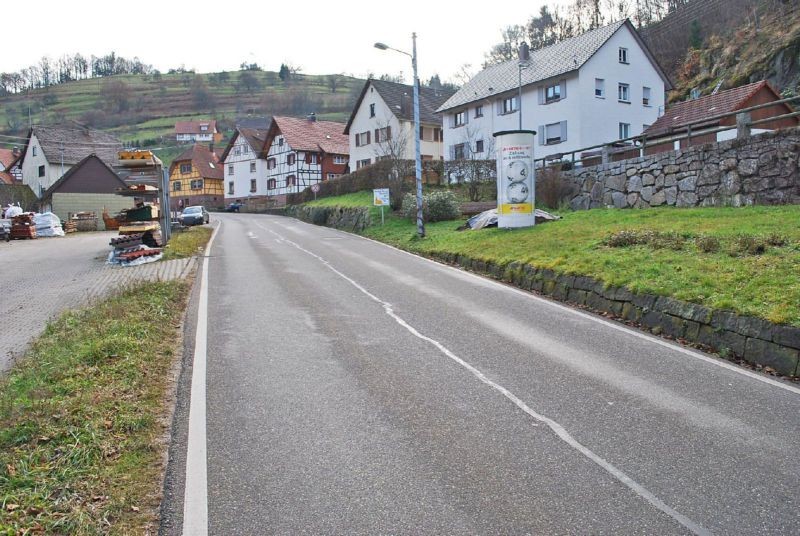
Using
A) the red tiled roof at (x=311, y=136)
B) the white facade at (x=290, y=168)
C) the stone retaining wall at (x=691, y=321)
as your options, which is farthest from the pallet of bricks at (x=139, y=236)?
the red tiled roof at (x=311, y=136)

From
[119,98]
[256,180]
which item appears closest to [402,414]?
[256,180]

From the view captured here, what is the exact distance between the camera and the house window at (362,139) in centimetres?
5997

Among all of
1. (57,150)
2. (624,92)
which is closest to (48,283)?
(624,92)

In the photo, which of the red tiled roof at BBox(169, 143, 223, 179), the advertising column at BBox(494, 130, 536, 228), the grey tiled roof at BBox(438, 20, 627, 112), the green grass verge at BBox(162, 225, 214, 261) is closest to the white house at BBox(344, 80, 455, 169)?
the grey tiled roof at BBox(438, 20, 627, 112)

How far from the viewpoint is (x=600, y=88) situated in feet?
137

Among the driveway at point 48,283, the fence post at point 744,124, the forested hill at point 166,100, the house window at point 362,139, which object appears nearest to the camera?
the driveway at point 48,283

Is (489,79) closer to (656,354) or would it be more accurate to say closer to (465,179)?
(465,179)

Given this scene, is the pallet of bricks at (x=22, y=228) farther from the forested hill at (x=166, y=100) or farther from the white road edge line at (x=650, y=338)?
the forested hill at (x=166, y=100)

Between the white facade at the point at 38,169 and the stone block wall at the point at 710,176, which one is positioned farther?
the white facade at the point at 38,169

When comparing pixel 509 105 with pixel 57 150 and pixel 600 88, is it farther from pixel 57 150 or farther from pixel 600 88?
pixel 57 150

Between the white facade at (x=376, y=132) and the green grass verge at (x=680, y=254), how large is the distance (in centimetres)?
3483

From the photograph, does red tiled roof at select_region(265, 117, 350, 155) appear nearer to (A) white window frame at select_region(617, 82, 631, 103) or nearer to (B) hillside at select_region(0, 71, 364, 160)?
(A) white window frame at select_region(617, 82, 631, 103)

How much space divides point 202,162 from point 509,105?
51472mm

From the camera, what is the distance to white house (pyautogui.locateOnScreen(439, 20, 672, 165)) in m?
40.8
